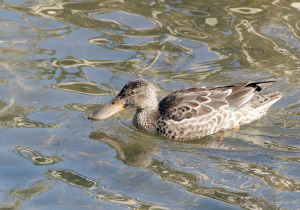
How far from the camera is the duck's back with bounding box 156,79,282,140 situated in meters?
8.21

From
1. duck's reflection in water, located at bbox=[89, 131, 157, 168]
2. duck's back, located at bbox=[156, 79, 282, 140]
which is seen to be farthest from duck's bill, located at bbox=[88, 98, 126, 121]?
duck's back, located at bbox=[156, 79, 282, 140]

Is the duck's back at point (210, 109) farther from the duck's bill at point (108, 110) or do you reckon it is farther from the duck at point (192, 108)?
the duck's bill at point (108, 110)

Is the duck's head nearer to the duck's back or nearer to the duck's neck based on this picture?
the duck's neck

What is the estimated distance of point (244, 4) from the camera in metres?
12.1

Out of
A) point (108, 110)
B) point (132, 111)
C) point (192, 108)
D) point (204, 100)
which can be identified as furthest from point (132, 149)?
point (132, 111)

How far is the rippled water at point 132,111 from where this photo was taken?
645 cm

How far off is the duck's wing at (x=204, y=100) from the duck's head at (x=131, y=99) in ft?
0.87

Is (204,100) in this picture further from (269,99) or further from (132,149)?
(132,149)

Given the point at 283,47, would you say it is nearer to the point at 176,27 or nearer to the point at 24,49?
the point at 176,27

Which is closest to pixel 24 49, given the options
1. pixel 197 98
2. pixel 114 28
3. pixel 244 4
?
pixel 114 28

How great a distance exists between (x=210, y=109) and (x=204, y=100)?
163mm

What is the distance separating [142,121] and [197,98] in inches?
35.5

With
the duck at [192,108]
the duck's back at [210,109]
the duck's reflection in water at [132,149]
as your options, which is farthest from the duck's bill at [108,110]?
the duck's back at [210,109]

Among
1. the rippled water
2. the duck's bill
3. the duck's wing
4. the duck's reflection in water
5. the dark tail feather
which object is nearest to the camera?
the rippled water
